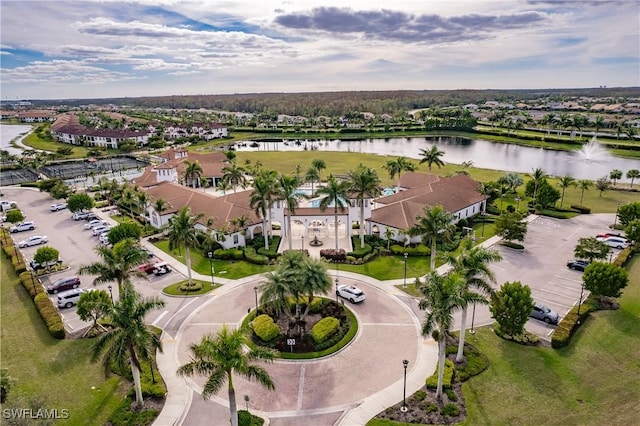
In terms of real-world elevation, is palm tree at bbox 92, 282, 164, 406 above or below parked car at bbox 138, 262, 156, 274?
above

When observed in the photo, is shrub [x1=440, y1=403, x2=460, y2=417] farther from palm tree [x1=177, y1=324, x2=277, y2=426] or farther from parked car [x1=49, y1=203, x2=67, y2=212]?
parked car [x1=49, y1=203, x2=67, y2=212]

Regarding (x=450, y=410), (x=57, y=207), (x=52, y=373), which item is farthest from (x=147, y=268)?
(x=57, y=207)

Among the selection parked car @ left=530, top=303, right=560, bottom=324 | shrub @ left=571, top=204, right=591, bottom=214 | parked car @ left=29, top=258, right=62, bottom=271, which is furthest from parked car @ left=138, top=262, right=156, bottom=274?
shrub @ left=571, top=204, right=591, bottom=214

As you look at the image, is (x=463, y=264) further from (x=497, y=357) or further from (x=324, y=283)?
(x=324, y=283)

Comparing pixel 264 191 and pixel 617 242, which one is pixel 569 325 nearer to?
pixel 617 242

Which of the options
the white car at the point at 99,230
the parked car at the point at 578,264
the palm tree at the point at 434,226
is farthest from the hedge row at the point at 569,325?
the white car at the point at 99,230

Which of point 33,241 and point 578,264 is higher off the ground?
point 578,264

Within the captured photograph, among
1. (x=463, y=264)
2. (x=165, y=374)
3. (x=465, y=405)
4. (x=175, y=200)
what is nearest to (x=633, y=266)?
(x=463, y=264)
